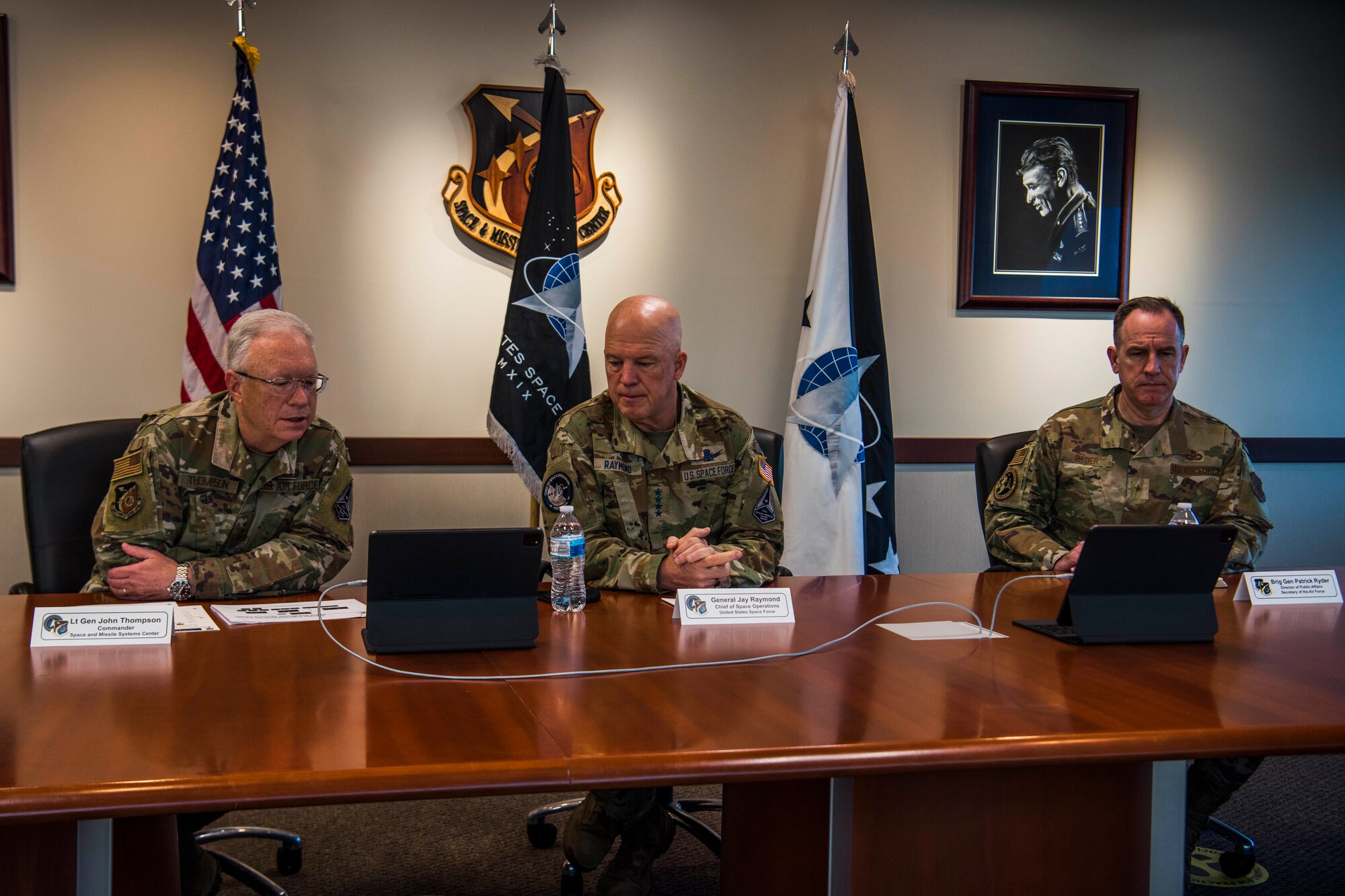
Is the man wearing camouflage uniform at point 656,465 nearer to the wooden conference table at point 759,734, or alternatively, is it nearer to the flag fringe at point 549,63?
the wooden conference table at point 759,734

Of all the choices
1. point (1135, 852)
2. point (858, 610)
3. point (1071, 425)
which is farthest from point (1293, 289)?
point (1135, 852)

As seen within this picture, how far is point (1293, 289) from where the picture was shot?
3.98m

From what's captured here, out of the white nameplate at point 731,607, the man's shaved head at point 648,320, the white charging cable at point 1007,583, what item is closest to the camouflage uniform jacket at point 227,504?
Result: the man's shaved head at point 648,320

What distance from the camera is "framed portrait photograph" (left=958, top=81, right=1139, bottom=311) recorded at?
373 cm

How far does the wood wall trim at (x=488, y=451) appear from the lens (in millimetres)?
3412

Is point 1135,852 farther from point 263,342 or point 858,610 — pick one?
point 263,342

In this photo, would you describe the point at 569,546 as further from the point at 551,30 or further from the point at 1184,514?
the point at 551,30

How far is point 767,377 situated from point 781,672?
2.37 m

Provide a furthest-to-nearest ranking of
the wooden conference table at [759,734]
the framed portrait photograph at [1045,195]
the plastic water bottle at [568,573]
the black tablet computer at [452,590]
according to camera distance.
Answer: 1. the framed portrait photograph at [1045,195]
2. the plastic water bottle at [568,573]
3. the black tablet computer at [452,590]
4. the wooden conference table at [759,734]

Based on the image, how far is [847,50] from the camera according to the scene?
347 centimetres

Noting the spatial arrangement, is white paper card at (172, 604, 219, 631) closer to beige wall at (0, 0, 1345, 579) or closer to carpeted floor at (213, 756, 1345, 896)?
carpeted floor at (213, 756, 1345, 896)

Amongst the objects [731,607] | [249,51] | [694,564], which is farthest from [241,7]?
[731,607]

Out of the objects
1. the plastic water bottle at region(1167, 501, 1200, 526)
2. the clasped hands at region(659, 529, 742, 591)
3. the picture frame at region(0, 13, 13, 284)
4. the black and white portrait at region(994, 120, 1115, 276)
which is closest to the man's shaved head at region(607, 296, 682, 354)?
the clasped hands at region(659, 529, 742, 591)

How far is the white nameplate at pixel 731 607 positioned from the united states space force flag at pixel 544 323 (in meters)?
1.52
